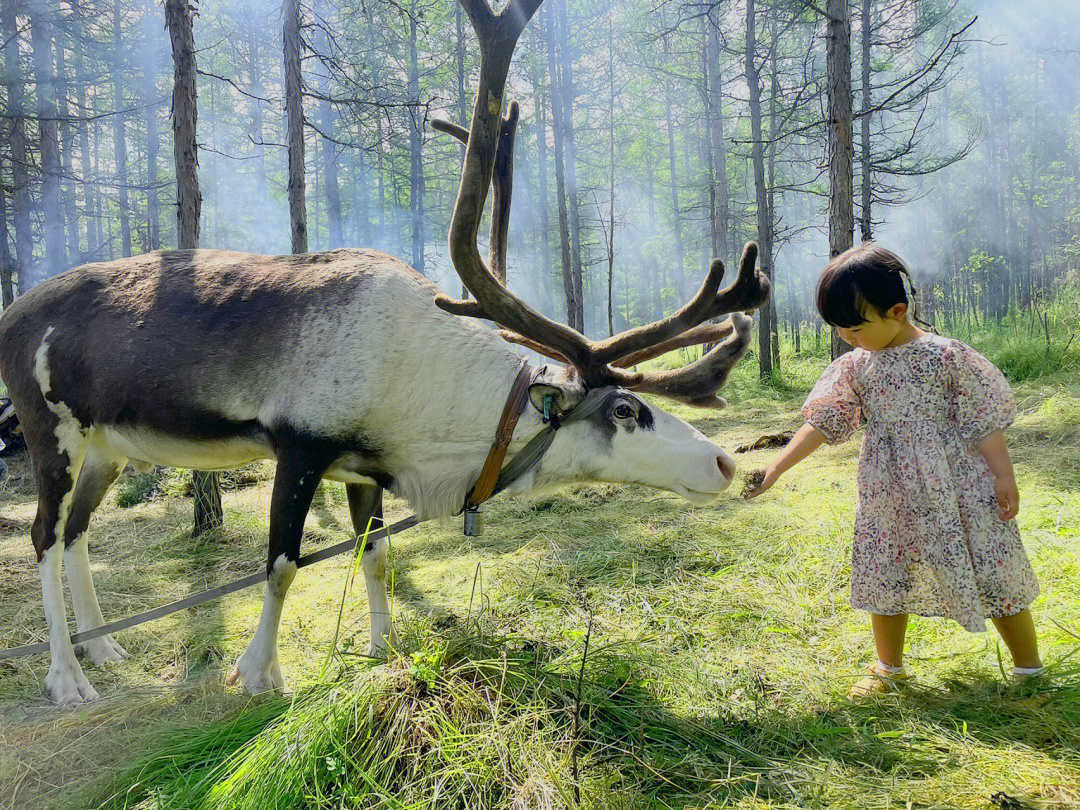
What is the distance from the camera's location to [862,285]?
2.28 metres

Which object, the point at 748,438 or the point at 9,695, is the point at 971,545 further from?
the point at 748,438

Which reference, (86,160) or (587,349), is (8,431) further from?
(86,160)

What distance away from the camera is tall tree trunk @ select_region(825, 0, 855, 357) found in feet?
22.0

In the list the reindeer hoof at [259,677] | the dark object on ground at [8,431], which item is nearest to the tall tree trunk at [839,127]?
the reindeer hoof at [259,677]

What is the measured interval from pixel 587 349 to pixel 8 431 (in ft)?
30.3

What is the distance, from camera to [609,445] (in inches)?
117

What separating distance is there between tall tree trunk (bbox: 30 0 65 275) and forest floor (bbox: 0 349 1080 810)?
1529 centimetres

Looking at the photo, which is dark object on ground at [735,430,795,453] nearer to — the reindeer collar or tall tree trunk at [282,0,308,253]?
the reindeer collar

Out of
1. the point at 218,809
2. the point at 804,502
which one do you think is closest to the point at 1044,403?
the point at 804,502

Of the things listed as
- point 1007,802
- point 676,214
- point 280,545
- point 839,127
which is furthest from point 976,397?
point 676,214

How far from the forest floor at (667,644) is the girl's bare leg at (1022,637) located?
0.09 m

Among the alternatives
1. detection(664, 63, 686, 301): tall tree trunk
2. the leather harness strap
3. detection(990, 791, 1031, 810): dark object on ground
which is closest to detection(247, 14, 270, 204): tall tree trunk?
detection(664, 63, 686, 301): tall tree trunk

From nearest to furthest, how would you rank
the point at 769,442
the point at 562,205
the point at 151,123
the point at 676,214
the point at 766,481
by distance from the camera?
the point at 766,481, the point at 769,442, the point at 562,205, the point at 151,123, the point at 676,214

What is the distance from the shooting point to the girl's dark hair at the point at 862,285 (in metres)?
2.26
